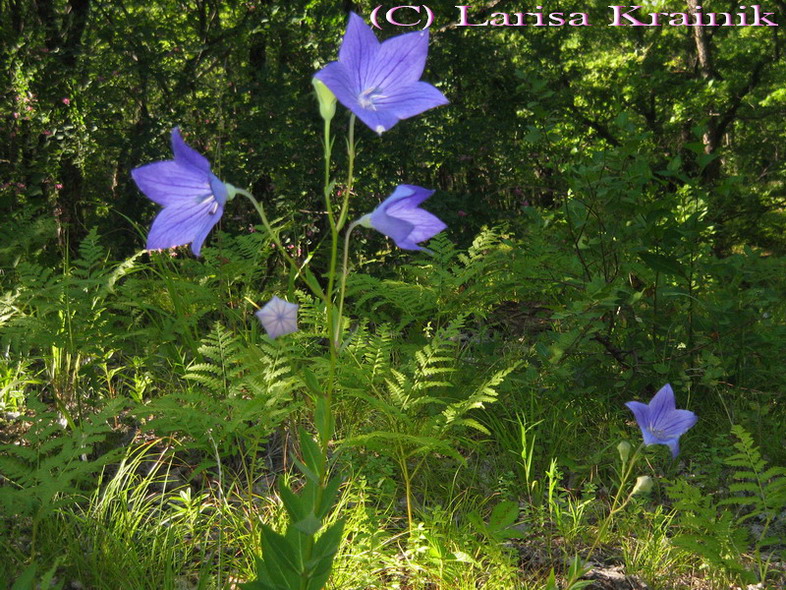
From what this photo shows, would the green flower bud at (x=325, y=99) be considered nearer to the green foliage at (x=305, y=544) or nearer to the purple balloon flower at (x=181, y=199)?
the purple balloon flower at (x=181, y=199)

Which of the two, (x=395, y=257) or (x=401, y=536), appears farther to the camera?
(x=395, y=257)

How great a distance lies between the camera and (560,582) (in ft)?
6.10

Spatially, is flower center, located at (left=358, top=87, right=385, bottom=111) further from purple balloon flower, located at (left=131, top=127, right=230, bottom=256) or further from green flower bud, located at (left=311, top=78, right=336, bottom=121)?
purple balloon flower, located at (left=131, top=127, right=230, bottom=256)

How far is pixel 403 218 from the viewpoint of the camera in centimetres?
101

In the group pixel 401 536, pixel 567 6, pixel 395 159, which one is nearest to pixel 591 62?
pixel 567 6

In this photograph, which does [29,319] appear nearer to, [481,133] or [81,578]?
[81,578]

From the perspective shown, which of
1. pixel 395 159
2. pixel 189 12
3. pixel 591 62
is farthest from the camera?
pixel 591 62

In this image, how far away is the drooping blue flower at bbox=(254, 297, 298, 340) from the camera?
1068 mm

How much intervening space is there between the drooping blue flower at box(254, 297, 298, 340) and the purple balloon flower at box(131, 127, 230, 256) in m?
0.15

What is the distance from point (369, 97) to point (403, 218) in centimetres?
18

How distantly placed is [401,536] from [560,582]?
0.46m

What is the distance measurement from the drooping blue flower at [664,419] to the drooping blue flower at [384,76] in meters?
0.84

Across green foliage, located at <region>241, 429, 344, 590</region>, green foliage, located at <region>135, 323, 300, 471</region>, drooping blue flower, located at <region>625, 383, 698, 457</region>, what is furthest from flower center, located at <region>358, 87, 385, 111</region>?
green foliage, located at <region>135, 323, 300, 471</region>

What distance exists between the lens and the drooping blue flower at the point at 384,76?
3.12 feet
